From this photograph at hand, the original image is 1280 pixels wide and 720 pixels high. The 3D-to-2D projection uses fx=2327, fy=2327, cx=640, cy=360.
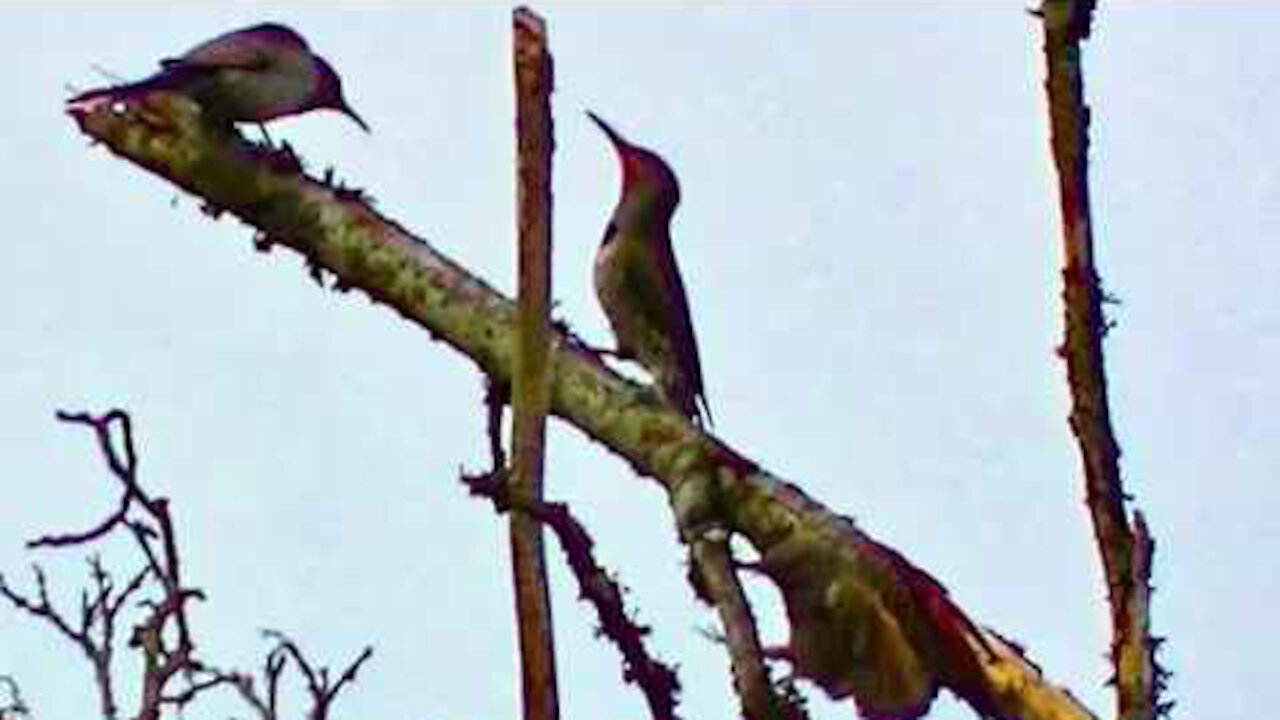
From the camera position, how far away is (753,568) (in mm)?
1029

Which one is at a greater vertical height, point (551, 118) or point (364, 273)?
point (364, 273)

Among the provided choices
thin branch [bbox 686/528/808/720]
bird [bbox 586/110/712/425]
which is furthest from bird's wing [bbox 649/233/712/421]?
thin branch [bbox 686/528/808/720]

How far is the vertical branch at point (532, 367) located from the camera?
733 millimetres

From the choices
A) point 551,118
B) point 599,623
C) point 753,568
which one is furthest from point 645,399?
point 551,118

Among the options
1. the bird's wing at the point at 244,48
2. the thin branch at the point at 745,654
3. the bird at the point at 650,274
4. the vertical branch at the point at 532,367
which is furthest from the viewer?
the bird's wing at the point at 244,48

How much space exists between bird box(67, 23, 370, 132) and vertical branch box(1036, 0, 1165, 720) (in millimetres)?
1032

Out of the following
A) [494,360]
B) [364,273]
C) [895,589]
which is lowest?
[895,589]

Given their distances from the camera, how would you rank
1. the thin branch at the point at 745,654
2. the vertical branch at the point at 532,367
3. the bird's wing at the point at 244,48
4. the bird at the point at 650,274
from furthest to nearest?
the bird's wing at the point at 244,48, the bird at the point at 650,274, the thin branch at the point at 745,654, the vertical branch at the point at 532,367

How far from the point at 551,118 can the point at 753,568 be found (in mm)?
317

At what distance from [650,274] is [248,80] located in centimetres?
46

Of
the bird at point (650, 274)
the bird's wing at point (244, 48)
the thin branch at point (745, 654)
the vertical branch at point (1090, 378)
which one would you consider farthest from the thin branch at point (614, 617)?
the bird's wing at point (244, 48)

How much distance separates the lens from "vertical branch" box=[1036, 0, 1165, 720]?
75 cm

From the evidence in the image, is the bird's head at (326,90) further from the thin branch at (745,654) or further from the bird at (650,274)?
the thin branch at (745,654)

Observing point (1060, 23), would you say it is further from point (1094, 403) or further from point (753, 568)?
point (753, 568)
